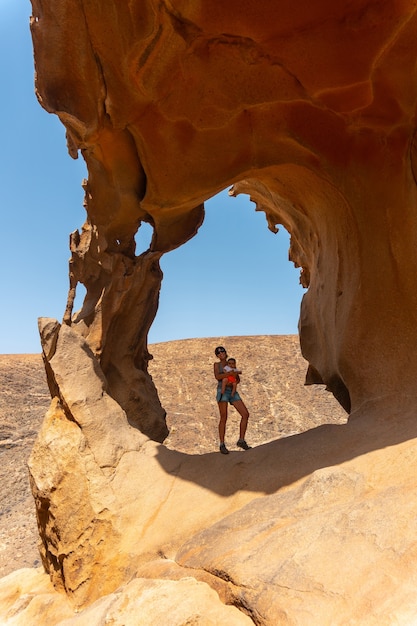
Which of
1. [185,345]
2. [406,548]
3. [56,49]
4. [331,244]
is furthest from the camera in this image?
[185,345]

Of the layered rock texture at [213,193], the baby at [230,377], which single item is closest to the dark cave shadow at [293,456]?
the layered rock texture at [213,193]

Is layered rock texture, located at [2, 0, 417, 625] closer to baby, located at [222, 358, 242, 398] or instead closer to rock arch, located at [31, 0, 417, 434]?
rock arch, located at [31, 0, 417, 434]

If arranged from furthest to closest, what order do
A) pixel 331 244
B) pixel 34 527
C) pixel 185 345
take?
pixel 185 345 < pixel 34 527 < pixel 331 244

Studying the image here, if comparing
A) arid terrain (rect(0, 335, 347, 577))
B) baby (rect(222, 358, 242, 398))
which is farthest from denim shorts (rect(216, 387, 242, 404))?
arid terrain (rect(0, 335, 347, 577))

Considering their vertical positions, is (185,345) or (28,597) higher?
(185,345)

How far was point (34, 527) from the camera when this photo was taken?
9.70m

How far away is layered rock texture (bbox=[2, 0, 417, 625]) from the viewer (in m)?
3.15

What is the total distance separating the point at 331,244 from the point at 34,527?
8145 millimetres

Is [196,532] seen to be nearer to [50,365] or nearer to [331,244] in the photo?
[50,365]

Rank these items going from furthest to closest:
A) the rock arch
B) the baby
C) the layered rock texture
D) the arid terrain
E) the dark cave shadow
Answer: the arid terrain, the baby, the rock arch, the dark cave shadow, the layered rock texture

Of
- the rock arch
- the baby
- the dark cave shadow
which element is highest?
the rock arch

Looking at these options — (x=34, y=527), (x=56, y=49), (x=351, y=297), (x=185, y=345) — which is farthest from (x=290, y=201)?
(x=185, y=345)

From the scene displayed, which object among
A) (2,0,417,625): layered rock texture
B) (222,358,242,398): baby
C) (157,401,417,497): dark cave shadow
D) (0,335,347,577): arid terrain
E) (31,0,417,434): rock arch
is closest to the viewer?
(2,0,417,625): layered rock texture

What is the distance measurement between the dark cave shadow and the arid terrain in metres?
7.10
